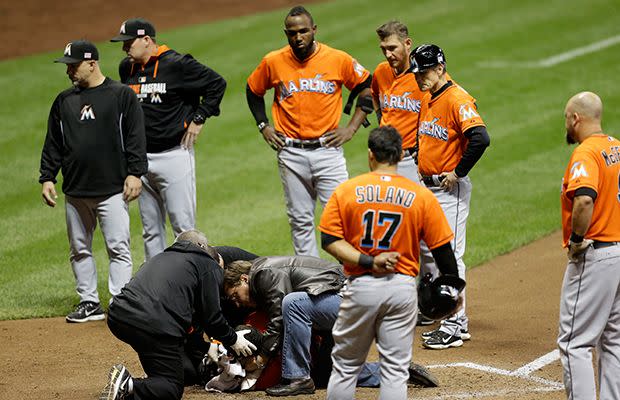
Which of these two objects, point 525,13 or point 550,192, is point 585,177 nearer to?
point 550,192

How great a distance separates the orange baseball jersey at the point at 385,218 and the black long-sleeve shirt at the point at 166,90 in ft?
11.3

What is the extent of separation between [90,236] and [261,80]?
6.63 feet

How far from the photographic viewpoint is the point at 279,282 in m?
6.68

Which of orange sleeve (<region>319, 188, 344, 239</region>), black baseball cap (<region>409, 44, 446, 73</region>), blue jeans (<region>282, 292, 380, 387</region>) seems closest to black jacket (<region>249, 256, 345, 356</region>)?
blue jeans (<region>282, 292, 380, 387</region>)

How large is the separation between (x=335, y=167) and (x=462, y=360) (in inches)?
89.8

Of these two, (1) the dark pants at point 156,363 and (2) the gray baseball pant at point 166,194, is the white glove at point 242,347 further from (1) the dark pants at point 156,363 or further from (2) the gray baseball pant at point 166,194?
(2) the gray baseball pant at point 166,194

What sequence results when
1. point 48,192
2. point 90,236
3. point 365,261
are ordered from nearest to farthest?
point 365,261, point 48,192, point 90,236

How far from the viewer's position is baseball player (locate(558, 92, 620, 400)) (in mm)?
5676

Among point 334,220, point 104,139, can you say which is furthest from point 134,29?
point 334,220

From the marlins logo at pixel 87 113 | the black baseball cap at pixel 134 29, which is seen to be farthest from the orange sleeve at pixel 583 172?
the black baseball cap at pixel 134 29

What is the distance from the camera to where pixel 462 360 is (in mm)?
7199

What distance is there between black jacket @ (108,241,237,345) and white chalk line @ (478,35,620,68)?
12.2 metres

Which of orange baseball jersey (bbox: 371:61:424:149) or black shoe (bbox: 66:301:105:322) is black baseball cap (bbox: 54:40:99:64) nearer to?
black shoe (bbox: 66:301:105:322)

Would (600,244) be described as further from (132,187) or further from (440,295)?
(132,187)
